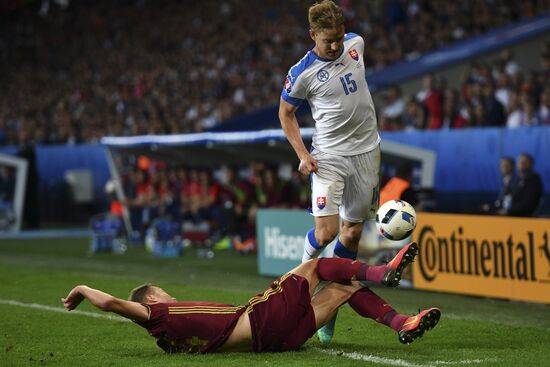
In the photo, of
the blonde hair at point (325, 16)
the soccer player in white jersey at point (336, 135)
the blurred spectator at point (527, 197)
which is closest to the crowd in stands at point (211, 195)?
the blurred spectator at point (527, 197)

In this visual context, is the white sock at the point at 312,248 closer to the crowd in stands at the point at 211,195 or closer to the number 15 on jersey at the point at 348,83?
the number 15 on jersey at the point at 348,83

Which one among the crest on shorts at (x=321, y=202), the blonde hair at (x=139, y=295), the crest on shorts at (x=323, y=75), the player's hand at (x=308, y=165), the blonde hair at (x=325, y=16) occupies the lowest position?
the blonde hair at (x=139, y=295)

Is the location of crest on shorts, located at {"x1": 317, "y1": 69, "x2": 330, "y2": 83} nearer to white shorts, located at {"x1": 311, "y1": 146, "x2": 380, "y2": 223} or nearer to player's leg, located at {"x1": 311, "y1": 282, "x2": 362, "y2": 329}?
white shorts, located at {"x1": 311, "y1": 146, "x2": 380, "y2": 223}

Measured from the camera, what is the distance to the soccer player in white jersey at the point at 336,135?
311 inches

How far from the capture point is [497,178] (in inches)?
583

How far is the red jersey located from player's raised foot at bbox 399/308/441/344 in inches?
43.4

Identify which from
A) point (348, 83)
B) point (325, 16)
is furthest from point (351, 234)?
point (325, 16)

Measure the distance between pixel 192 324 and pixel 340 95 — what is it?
215 centimetres

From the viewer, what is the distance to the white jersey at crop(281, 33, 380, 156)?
7.91 metres

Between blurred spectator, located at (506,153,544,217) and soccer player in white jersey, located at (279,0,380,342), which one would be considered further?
blurred spectator, located at (506,153,544,217)

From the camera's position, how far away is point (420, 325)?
6652 millimetres

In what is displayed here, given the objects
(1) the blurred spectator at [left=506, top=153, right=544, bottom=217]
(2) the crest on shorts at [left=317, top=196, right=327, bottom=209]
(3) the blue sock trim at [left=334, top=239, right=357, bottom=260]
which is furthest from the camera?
(1) the blurred spectator at [left=506, top=153, right=544, bottom=217]

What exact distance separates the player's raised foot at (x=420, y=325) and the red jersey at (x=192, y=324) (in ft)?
3.61

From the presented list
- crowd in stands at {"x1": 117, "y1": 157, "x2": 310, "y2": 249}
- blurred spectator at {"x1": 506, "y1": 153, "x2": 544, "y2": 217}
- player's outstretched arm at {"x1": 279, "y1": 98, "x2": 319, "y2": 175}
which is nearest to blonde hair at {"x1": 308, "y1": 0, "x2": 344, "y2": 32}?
player's outstretched arm at {"x1": 279, "y1": 98, "x2": 319, "y2": 175}
